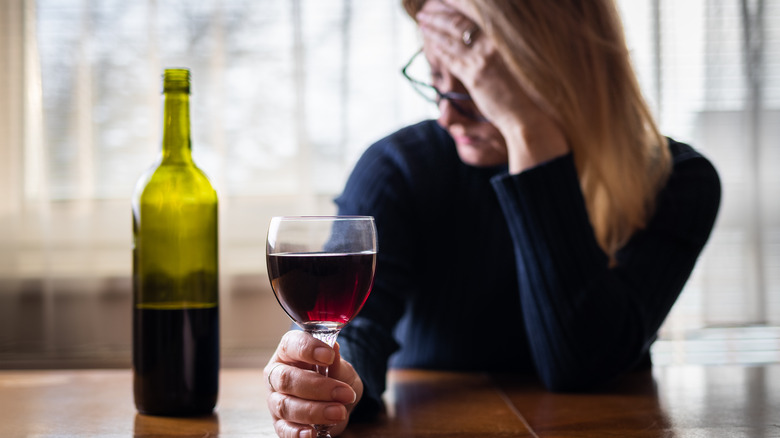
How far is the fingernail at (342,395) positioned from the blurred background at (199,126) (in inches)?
66.6

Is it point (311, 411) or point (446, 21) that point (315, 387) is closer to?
point (311, 411)

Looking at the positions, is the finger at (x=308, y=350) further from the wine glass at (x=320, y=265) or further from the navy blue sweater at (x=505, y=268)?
the navy blue sweater at (x=505, y=268)

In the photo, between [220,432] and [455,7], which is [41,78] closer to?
[455,7]

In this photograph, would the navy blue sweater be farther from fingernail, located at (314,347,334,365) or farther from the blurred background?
the blurred background

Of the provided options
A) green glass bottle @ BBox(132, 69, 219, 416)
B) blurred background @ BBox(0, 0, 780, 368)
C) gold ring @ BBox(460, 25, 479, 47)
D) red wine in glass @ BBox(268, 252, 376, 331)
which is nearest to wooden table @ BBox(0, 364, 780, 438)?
green glass bottle @ BBox(132, 69, 219, 416)

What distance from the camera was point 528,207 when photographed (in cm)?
102

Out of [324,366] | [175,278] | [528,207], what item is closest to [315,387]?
[324,366]

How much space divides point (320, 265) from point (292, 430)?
163mm

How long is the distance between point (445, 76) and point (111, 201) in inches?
62.5

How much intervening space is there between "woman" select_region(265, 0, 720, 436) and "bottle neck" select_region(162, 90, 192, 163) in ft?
1.05

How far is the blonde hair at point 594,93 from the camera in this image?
1.10 meters

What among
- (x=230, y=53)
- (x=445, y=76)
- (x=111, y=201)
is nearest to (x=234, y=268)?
(x=111, y=201)

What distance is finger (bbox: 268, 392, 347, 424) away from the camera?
65 cm

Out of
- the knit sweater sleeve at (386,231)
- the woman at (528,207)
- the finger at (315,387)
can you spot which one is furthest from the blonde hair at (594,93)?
the finger at (315,387)
